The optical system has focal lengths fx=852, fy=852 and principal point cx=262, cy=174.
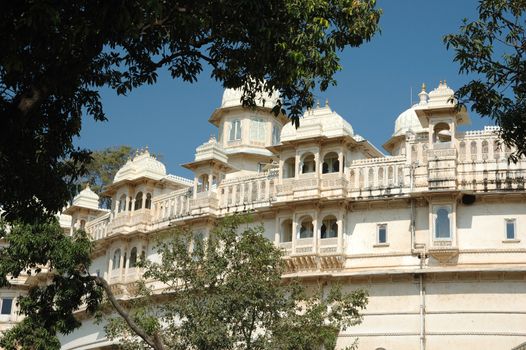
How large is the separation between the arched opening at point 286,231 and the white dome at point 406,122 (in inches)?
449

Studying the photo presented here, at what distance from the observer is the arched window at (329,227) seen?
3196cm

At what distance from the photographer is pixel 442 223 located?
2983cm

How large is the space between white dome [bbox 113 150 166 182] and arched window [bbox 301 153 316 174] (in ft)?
29.3

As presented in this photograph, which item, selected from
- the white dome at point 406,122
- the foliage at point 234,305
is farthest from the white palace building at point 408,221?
the foliage at point 234,305

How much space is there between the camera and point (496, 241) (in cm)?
2930

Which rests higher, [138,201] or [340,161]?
[340,161]

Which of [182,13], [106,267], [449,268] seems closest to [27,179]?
[182,13]

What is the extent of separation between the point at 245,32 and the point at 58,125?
307 cm

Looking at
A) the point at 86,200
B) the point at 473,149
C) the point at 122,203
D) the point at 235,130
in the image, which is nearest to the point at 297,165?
the point at 473,149

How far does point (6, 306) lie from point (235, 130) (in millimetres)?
16469

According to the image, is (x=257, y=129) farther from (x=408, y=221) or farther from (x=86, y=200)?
(x=408, y=221)

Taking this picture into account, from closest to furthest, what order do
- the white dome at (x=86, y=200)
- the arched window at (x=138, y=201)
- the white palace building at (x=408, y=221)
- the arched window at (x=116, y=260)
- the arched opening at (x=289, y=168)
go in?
the white palace building at (x=408, y=221) < the arched opening at (x=289, y=168) < the arched window at (x=116, y=260) < the arched window at (x=138, y=201) < the white dome at (x=86, y=200)

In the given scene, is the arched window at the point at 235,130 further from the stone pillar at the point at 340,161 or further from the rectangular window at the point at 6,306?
the rectangular window at the point at 6,306

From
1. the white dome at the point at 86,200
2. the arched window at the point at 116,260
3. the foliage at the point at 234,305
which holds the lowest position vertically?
the foliage at the point at 234,305
